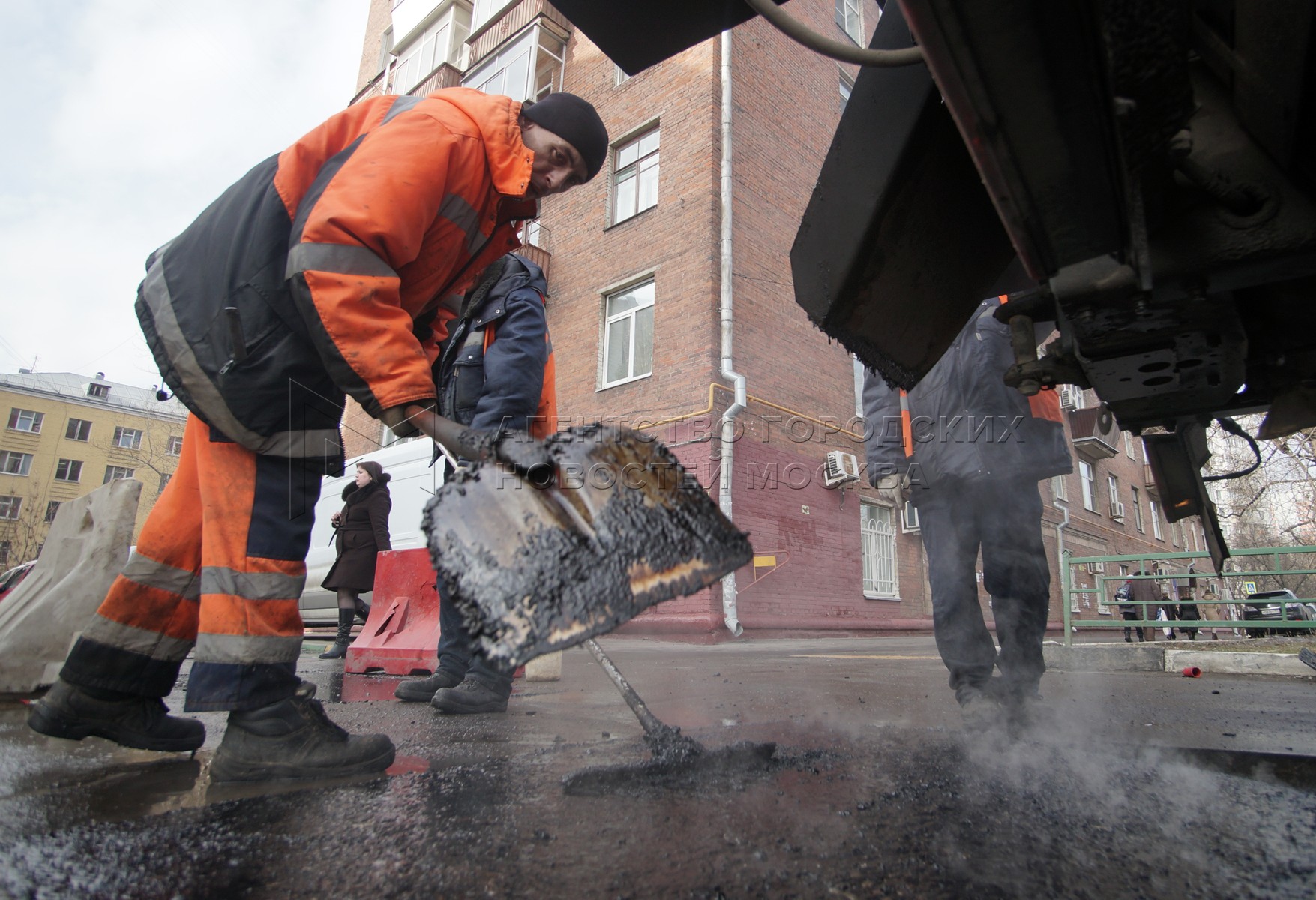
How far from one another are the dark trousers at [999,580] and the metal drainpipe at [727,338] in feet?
20.7

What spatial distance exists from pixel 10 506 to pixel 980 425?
5832 centimetres

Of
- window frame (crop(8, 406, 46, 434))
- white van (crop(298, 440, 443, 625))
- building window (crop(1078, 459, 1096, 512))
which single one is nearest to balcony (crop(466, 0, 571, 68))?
white van (crop(298, 440, 443, 625))

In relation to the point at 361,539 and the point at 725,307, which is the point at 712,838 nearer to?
the point at 361,539

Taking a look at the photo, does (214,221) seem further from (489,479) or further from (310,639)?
(310,639)

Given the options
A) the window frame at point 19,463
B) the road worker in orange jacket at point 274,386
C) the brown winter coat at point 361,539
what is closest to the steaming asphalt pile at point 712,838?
the road worker in orange jacket at point 274,386

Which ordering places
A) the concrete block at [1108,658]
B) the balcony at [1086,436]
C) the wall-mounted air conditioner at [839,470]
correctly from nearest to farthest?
the concrete block at [1108,658], the wall-mounted air conditioner at [839,470], the balcony at [1086,436]

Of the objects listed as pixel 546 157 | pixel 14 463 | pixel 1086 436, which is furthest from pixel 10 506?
pixel 546 157

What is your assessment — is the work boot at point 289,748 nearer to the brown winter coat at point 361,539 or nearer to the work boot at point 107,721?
the work boot at point 107,721

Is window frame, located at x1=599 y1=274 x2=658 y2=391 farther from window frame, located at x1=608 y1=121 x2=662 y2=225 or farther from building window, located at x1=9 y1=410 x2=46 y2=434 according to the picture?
building window, located at x1=9 y1=410 x2=46 y2=434

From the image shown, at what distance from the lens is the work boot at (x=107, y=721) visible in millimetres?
1715

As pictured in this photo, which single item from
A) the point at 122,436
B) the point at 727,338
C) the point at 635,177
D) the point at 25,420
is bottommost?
the point at 727,338

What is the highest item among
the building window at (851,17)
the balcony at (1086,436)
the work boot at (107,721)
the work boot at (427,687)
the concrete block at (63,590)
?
the building window at (851,17)

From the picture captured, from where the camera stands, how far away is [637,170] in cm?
1227

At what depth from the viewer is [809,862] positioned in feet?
3.43
